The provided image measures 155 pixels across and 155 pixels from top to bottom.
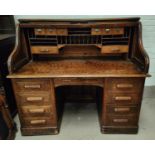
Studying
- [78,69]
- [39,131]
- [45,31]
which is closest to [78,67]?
[78,69]

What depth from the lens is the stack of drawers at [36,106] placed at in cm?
151

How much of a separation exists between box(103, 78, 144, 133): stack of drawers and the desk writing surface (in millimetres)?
88

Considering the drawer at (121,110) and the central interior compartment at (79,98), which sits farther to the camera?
the central interior compartment at (79,98)

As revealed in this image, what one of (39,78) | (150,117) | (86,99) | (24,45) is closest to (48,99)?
(39,78)

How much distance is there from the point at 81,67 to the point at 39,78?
0.47 meters

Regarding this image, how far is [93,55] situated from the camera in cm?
192

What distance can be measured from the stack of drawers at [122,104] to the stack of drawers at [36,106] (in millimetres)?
599

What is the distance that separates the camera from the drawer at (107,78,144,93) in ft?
4.86

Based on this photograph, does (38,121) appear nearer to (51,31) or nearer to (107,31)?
(51,31)

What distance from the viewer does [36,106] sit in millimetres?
1618

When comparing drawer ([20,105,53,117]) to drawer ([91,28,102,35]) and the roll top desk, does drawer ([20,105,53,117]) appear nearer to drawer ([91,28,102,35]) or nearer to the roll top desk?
the roll top desk

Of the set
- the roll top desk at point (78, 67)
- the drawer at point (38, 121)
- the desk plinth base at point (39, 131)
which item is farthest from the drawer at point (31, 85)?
the desk plinth base at point (39, 131)

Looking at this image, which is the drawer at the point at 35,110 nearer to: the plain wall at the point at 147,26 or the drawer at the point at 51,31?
the drawer at the point at 51,31

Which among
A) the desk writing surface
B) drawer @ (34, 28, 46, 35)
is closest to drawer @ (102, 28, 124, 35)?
the desk writing surface
